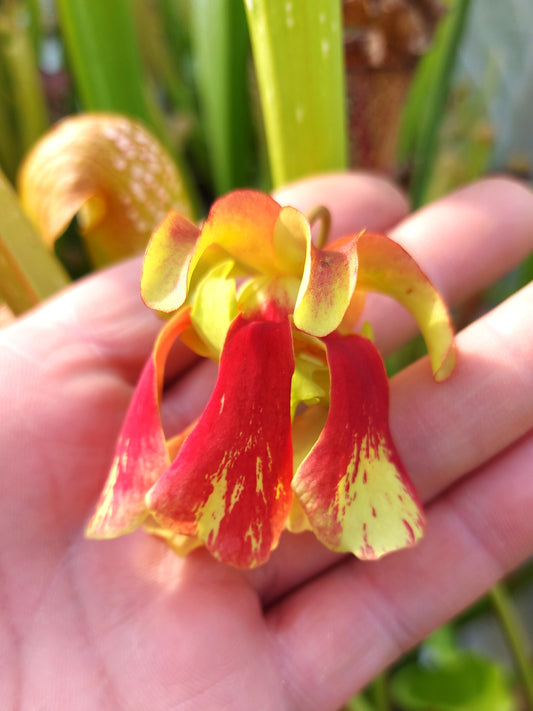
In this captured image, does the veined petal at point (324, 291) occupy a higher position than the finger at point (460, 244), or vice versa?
the veined petal at point (324, 291)

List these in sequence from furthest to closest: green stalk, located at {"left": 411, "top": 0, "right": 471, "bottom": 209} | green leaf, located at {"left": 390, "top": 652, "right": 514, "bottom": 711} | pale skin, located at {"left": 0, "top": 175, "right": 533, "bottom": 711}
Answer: green leaf, located at {"left": 390, "top": 652, "right": 514, "bottom": 711}
green stalk, located at {"left": 411, "top": 0, "right": 471, "bottom": 209}
pale skin, located at {"left": 0, "top": 175, "right": 533, "bottom": 711}

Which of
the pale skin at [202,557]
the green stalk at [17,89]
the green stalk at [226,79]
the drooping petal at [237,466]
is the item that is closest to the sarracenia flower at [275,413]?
the drooping petal at [237,466]

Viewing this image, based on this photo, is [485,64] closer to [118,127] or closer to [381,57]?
[381,57]

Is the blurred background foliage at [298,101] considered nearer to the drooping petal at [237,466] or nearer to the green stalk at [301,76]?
the green stalk at [301,76]

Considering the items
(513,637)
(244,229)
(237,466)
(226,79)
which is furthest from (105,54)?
(513,637)

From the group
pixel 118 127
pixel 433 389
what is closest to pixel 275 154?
pixel 118 127

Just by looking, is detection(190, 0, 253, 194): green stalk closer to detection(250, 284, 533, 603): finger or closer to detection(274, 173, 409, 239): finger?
detection(274, 173, 409, 239): finger

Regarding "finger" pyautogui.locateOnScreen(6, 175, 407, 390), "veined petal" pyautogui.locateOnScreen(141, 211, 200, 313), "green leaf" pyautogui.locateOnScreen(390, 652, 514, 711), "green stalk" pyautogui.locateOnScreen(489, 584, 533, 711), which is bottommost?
"green leaf" pyautogui.locateOnScreen(390, 652, 514, 711)

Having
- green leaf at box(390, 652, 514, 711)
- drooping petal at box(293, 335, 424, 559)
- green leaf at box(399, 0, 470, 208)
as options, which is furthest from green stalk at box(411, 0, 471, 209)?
green leaf at box(390, 652, 514, 711)
